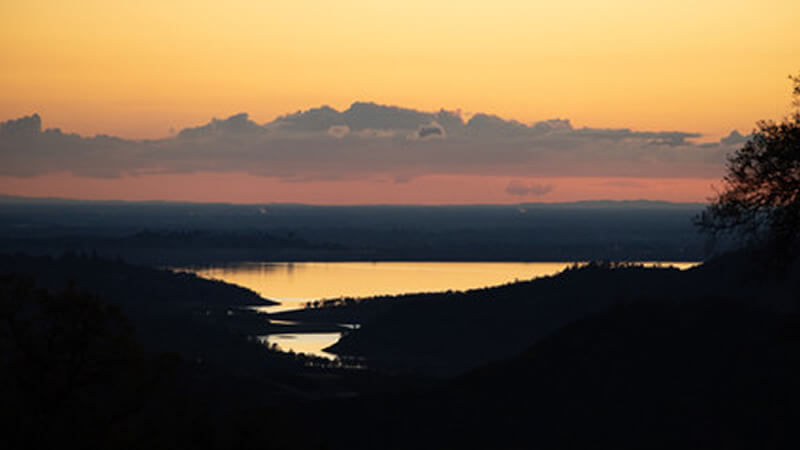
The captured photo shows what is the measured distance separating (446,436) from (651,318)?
15566mm

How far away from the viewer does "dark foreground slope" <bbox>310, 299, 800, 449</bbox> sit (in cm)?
5425

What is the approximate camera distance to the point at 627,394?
59.6 meters

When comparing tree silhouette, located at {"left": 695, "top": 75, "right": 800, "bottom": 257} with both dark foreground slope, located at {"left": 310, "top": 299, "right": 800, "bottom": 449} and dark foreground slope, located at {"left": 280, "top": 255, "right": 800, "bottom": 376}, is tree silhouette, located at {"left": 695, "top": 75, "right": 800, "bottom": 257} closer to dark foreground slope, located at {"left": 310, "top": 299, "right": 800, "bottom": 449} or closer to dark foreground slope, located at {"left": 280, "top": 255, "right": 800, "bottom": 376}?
dark foreground slope, located at {"left": 310, "top": 299, "right": 800, "bottom": 449}

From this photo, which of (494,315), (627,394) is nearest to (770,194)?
(627,394)

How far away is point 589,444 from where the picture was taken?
54.9m

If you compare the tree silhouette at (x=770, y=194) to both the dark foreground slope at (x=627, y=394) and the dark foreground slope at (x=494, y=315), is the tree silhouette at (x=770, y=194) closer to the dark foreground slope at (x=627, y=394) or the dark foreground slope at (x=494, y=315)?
the dark foreground slope at (x=627, y=394)

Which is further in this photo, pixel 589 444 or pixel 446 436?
pixel 446 436

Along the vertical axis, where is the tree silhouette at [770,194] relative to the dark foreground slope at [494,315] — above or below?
above

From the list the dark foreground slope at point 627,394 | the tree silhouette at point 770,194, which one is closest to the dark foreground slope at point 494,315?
the dark foreground slope at point 627,394

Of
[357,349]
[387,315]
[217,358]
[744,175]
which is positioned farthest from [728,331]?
[387,315]

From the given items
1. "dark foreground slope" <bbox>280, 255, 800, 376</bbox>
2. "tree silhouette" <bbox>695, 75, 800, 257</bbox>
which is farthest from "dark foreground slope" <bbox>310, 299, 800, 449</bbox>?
"dark foreground slope" <bbox>280, 255, 800, 376</bbox>

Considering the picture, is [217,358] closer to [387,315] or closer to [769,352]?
[387,315]

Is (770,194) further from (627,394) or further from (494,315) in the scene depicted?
(494,315)

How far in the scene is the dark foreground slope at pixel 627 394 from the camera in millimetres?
54250
